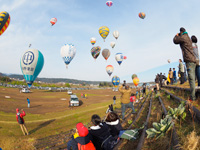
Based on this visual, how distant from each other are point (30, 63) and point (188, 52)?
20920 millimetres

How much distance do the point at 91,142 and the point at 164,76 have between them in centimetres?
1991

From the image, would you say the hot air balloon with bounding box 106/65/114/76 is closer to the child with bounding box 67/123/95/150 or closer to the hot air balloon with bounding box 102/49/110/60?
the hot air balloon with bounding box 102/49/110/60

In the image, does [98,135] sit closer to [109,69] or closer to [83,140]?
[83,140]

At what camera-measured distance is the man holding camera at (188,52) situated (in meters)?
4.48

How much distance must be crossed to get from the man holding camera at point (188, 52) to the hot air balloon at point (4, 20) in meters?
25.5

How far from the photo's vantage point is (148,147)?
139 inches

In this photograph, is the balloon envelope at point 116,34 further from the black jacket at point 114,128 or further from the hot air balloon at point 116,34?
the black jacket at point 114,128

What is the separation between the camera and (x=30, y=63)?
2027 centimetres

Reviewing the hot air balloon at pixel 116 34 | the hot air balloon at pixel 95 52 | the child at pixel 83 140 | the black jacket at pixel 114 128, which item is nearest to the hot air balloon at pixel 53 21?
the hot air balloon at pixel 95 52

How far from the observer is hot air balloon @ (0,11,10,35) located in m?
21.0

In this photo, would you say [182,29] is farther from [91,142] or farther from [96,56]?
[96,56]

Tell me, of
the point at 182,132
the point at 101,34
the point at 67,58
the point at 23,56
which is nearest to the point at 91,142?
the point at 182,132

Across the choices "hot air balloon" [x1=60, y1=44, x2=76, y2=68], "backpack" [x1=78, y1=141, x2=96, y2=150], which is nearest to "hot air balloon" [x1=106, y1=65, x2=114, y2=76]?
"hot air balloon" [x1=60, y1=44, x2=76, y2=68]

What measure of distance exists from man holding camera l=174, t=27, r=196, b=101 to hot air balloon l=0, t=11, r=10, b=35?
25510 mm
